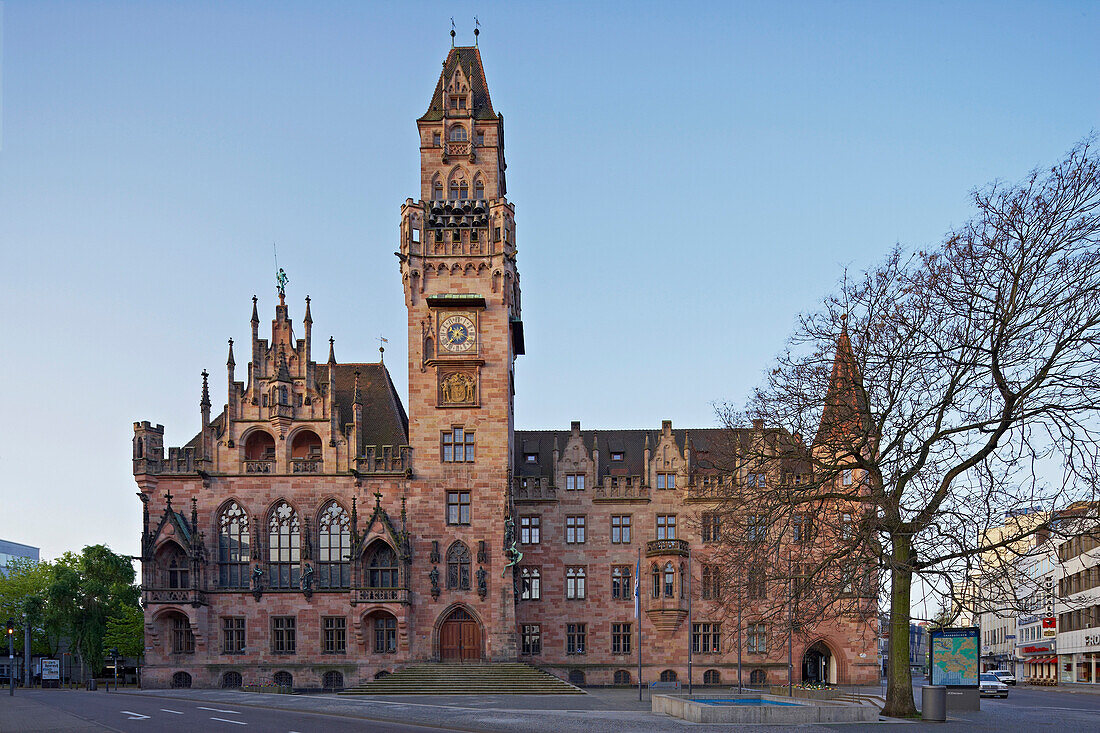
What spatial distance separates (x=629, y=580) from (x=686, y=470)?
721cm

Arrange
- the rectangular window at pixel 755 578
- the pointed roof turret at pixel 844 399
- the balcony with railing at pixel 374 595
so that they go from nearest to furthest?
the pointed roof turret at pixel 844 399
the rectangular window at pixel 755 578
the balcony with railing at pixel 374 595

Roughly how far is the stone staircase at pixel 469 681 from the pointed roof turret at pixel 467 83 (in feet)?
99.8

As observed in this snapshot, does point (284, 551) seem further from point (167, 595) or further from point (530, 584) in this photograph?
point (530, 584)

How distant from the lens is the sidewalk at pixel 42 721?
1050 inches

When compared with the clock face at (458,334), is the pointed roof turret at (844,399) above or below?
below

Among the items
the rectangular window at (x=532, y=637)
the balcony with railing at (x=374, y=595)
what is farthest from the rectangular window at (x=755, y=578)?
the rectangular window at (x=532, y=637)

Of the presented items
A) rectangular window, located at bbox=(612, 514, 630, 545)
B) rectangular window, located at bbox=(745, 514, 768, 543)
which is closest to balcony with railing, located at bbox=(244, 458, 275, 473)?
rectangular window, located at bbox=(612, 514, 630, 545)

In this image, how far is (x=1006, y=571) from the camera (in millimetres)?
24953

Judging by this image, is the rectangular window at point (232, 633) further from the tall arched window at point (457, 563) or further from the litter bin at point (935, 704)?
the litter bin at point (935, 704)

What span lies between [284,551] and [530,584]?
14268 mm

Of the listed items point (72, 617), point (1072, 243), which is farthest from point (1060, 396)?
point (72, 617)

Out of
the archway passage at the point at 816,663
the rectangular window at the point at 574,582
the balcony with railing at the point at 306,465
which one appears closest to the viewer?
the balcony with railing at the point at 306,465

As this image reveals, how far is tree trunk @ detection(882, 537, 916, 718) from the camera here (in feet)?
91.9

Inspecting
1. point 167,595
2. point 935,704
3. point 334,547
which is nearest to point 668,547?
point 334,547
